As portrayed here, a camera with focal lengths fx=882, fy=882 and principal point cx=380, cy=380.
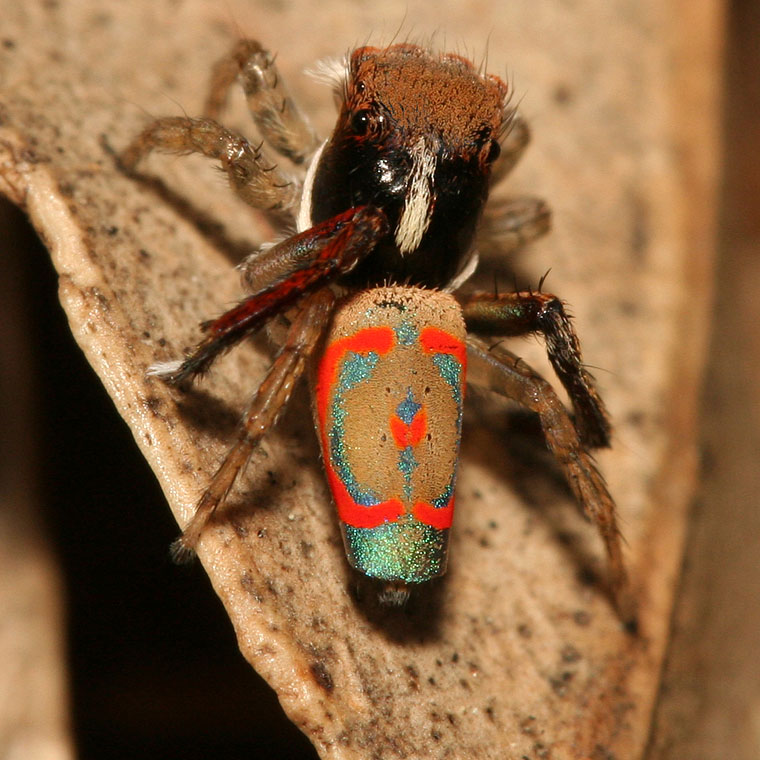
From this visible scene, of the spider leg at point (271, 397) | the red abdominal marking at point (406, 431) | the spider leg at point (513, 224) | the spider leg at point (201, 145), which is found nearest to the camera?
the spider leg at point (271, 397)

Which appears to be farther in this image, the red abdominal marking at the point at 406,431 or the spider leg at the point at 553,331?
the spider leg at the point at 553,331

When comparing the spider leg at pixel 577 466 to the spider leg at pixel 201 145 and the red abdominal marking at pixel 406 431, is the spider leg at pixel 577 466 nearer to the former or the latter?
the red abdominal marking at pixel 406 431

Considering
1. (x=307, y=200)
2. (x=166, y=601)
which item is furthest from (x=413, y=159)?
(x=166, y=601)

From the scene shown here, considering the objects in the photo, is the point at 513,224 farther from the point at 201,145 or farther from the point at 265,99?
the point at 201,145

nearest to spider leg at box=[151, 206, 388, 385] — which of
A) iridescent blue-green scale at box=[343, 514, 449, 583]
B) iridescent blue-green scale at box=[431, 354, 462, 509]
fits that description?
iridescent blue-green scale at box=[431, 354, 462, 509]

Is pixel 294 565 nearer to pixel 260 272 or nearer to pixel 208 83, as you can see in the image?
pixel 260 272

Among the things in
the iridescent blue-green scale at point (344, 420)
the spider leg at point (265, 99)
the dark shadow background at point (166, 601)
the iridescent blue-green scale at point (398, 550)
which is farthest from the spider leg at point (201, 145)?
the iridescent blue-green scale at point (398, 550)

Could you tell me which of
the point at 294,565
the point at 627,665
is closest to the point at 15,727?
the point at 294,565
